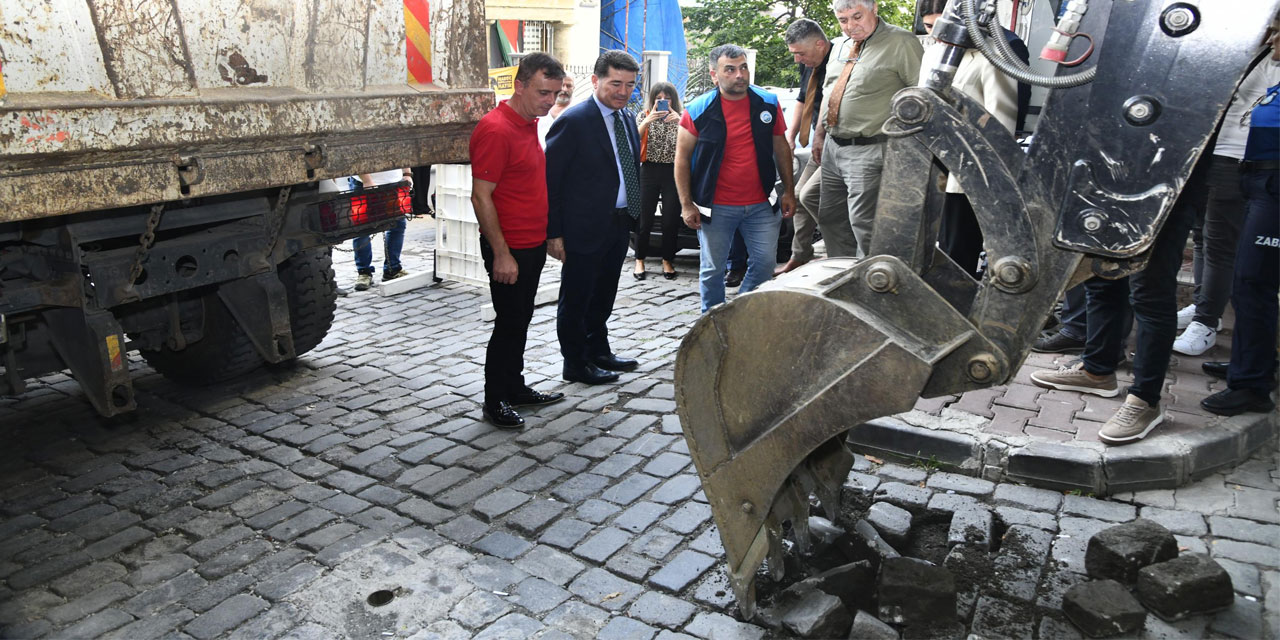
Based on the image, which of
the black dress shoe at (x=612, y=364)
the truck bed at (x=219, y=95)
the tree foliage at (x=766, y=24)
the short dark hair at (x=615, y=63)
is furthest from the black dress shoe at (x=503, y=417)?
the tree foliage at (x=766, y=24)

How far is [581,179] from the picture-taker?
5.25 metres

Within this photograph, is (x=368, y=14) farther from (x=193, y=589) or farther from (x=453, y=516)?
(x=193, y=589)

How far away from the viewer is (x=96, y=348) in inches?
158

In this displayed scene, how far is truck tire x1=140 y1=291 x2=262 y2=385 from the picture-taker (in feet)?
17.2

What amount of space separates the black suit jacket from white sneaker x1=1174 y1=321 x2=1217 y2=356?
11.1 feet

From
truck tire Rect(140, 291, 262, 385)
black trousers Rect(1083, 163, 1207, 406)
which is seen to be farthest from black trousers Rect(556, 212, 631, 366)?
black trousers Rect(1083, 163, 1207, 406)

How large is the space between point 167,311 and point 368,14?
1970 mm

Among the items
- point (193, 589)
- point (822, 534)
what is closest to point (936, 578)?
point (822, 534)

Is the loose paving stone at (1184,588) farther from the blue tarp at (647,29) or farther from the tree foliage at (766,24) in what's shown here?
the tree foliage at (766,24)

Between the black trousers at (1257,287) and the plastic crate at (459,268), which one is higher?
the black trousers at (1257,287)

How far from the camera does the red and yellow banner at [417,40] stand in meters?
4.37

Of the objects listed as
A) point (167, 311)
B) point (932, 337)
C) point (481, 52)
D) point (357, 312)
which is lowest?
point (357, 312)

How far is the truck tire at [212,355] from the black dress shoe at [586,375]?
1.82 m

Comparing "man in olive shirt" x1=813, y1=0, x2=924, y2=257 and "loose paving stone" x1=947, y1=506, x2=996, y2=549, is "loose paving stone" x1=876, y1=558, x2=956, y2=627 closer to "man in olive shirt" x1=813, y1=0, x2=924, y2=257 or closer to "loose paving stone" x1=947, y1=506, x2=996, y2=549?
"loose paving stone" x1=947, y1=506, x2=996, y2=549
